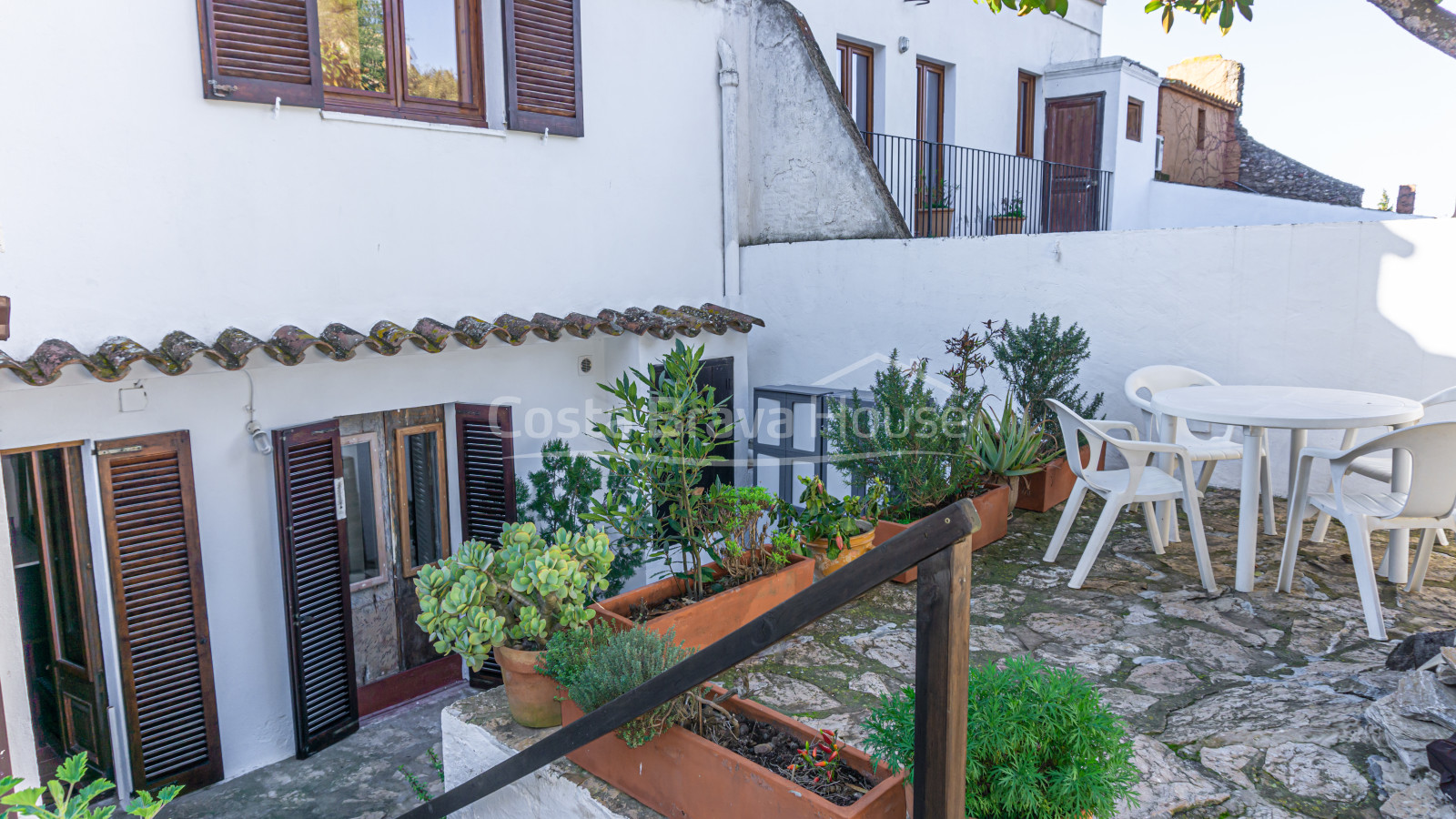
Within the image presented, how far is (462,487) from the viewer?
620 cm

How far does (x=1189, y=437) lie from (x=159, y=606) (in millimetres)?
5840

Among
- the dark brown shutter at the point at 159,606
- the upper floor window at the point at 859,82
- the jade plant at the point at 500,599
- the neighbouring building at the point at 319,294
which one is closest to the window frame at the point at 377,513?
the neighbouring building at the point at 319,294

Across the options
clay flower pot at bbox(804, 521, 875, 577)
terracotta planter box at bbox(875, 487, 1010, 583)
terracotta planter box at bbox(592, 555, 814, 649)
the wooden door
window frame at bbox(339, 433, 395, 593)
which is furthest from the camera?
window frame at bbox(339, 433, 395, 593)

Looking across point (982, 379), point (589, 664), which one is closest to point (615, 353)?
point (982, 379)

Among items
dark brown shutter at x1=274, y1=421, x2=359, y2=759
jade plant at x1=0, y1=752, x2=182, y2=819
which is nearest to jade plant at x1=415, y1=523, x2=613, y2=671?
jade plant at x1=0, y1=752, x2=182, y2=819

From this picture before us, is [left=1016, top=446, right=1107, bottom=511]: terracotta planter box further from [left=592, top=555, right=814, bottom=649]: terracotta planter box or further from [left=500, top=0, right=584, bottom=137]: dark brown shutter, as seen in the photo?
[left=500, top=0, right=584, bottom=137]: dark brown shutter

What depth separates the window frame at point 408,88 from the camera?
5500 millimetres

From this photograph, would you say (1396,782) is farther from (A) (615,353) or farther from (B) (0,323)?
(A) (615,353)

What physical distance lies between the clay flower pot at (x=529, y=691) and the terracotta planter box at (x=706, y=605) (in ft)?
1.16

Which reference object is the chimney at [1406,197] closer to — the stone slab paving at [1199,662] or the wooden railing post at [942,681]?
the stone slab paving at [1199,662]

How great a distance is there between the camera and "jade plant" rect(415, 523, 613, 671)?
2.88m

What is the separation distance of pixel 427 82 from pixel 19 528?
359 cm

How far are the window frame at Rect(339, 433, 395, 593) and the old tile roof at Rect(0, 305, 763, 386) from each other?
2.84 ft

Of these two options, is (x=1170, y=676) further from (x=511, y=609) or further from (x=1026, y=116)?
(x=1026, y=116)
